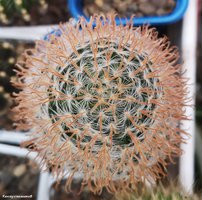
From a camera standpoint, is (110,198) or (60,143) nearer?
(60,143)

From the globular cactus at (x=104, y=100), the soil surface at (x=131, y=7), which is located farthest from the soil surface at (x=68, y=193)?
the soil surface at (x=131, y=7)

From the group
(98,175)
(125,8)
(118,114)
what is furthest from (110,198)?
(125,8)

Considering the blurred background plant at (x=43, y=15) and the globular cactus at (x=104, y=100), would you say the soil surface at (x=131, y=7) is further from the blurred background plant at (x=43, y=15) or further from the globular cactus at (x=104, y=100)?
the globular cactus at (x=104, y=100)

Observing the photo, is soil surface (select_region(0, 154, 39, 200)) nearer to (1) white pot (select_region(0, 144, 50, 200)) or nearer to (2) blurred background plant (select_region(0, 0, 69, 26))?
(1) white pot (select_region(0, 144, 50, 200))

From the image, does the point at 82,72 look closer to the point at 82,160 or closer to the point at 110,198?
the point at 82,160

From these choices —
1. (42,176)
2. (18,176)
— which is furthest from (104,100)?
(18,176)

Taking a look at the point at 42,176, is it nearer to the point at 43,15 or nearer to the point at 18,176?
the point at 18,176

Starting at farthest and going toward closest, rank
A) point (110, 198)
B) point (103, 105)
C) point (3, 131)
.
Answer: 1. point (3, 131)
2. point (110, 198)
3. point (103, 105)
